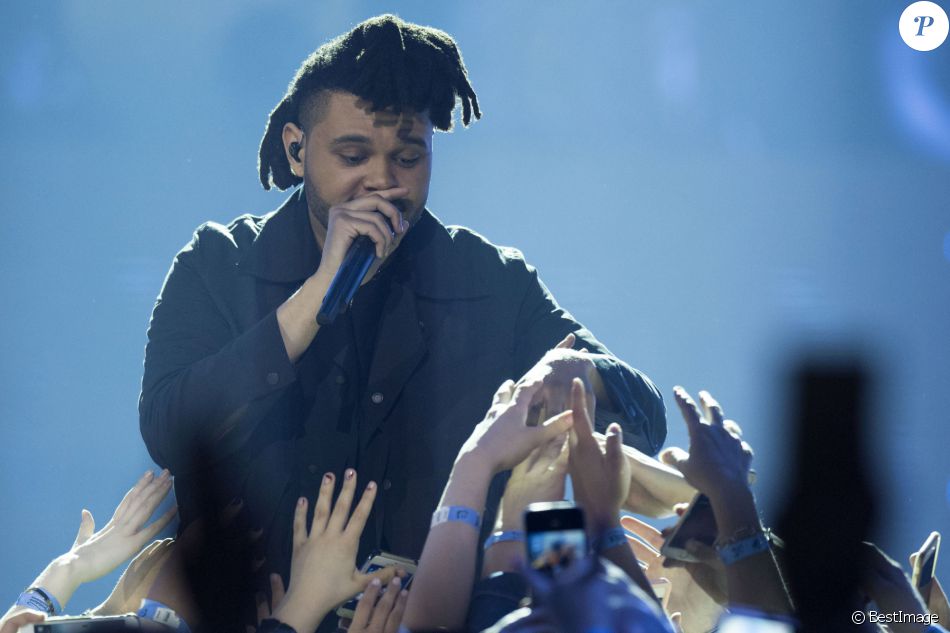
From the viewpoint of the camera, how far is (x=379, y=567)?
10.4 feet

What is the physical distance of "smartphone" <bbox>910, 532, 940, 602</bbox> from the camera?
3.33 meters

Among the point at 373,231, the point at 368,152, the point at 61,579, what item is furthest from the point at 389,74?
the point at 61,579

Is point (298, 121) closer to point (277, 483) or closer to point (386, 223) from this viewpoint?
point (386, 223)

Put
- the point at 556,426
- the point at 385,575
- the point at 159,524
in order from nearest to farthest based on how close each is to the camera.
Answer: the point at 556,426 < the point at 385,575 < the point at 159,524

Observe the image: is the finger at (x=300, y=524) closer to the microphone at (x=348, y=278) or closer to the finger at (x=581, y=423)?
the microphone at (x=348, y=278)

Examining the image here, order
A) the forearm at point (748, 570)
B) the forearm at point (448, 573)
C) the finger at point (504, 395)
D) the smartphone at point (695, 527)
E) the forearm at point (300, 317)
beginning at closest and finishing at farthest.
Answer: the forearm at point (448, 573) → the forearm at point (748, 570) → the smartphone at point (695, 527) → the finger at point (504, 395) → the forearm at point (300, 317)

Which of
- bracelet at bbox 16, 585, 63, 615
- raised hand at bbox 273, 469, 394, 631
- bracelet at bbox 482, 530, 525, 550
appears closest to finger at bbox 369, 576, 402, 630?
raised hand at bbox 273, 469, 394, 631

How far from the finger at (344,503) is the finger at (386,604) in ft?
1.08

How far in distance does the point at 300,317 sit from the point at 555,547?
5.45ft

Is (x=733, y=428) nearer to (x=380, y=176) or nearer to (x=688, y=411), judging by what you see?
(x=688, y=411)

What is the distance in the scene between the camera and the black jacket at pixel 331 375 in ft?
10.9

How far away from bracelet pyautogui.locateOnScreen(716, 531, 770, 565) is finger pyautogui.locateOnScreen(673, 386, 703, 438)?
31 cm

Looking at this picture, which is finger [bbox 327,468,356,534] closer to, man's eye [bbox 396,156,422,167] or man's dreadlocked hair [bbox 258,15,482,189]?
man's eye [bbox 396,156,422,167]

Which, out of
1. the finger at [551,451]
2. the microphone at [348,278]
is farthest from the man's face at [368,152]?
the finger at [551,451]
